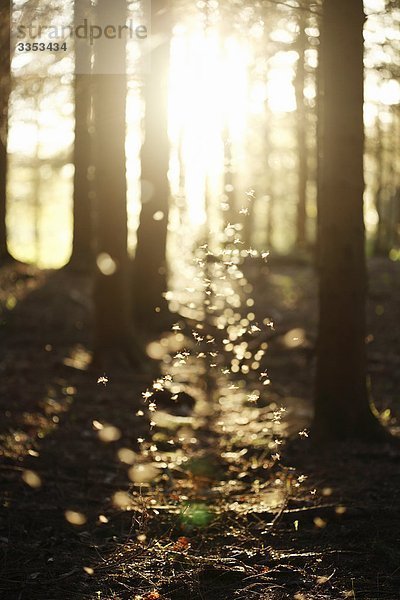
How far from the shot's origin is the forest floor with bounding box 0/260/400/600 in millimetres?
4406

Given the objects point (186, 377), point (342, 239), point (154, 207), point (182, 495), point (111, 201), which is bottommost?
point (182, 495)

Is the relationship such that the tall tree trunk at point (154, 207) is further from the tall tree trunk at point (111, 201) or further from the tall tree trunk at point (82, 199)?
the tall tree trunk at point (82, 199)

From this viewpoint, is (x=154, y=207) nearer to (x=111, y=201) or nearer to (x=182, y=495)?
(x=111, y=201)

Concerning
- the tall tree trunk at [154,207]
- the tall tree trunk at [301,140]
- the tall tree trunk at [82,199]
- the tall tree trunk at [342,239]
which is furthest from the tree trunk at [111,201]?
the tall tree trunk at [301,140]

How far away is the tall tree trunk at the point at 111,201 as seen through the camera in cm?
980

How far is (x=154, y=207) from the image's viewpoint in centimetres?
1401

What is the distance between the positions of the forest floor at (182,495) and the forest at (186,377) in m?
0.02

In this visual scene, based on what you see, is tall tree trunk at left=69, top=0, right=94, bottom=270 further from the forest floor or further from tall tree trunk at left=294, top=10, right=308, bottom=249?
the forest floor

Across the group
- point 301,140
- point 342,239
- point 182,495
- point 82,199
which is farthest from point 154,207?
point 301,140

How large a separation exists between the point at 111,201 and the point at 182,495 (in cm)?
562

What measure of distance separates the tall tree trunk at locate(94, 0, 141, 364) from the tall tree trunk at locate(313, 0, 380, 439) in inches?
130

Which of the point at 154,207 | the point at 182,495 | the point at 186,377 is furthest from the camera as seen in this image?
the point at 154,207

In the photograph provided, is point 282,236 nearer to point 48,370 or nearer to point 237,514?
point 48,370

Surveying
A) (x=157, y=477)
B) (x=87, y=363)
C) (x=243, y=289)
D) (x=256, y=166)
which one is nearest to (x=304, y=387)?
(x=87, y=363)
